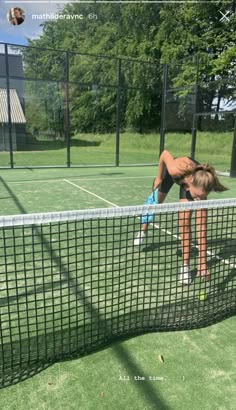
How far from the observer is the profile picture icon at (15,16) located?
624 inches

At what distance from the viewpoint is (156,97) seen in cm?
1539

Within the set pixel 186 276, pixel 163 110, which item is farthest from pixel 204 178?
pixel 163 110

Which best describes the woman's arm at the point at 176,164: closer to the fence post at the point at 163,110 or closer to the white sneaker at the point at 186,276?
the white sneaker at the point at 186,276

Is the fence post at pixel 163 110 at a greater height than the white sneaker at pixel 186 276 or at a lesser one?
greater

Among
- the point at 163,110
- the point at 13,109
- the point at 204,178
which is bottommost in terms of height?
the point at 204,178

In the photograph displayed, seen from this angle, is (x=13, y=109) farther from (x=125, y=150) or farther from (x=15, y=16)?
(x=15, y=16)

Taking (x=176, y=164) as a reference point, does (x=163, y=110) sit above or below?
above

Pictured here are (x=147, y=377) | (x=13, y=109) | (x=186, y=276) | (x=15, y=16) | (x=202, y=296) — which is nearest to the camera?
(x=147, y=377)

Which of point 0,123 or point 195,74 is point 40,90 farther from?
point 195,74

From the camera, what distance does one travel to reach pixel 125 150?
17359 millimetres

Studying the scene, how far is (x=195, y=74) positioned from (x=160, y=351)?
47.3 feet

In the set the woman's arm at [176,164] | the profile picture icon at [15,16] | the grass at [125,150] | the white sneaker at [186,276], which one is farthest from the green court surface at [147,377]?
the profile picture icon at [15,16]

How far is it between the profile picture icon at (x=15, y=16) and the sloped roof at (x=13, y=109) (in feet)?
21.9

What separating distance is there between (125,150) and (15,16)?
8.23m
